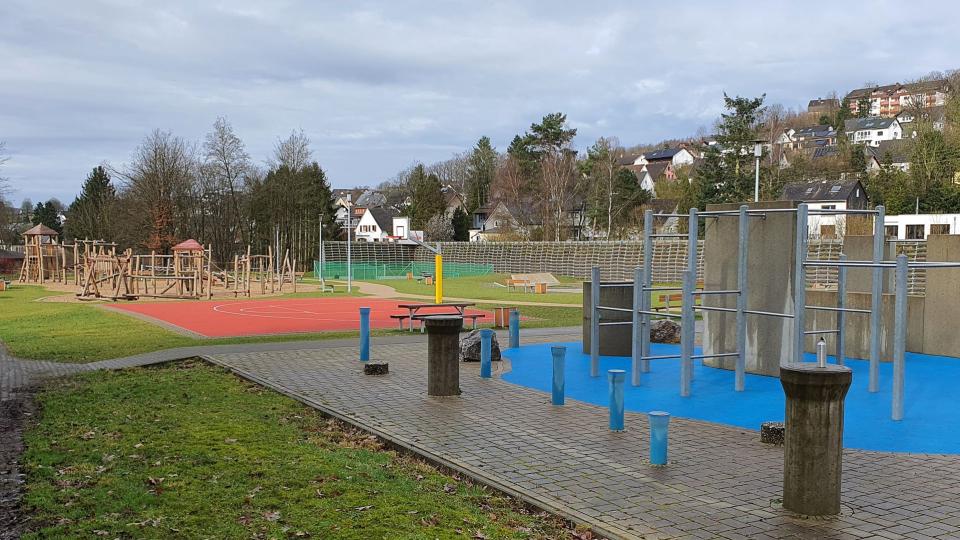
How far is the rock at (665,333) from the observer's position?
17688 mm

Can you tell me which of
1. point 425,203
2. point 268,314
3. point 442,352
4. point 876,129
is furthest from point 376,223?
point 442,352

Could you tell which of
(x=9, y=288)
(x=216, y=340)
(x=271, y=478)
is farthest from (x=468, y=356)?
(x=9, y=288)

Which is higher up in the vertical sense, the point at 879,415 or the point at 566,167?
the point at 566,167

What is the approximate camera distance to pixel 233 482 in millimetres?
6574

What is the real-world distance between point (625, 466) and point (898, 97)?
13982 centimetres

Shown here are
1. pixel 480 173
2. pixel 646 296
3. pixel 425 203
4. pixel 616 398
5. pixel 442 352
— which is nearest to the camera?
pixel 616 398

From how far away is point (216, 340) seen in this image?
18188mm

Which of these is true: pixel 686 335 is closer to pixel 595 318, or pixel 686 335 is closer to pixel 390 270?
pixel 595 318

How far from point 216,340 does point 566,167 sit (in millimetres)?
62307

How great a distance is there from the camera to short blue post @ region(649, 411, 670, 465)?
7277mm

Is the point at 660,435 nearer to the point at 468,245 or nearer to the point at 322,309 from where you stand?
the point at 322,309

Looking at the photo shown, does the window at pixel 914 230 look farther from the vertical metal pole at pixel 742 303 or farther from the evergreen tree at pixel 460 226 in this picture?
the evergreen tree at pixel 460 226

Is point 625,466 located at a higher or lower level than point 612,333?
lower

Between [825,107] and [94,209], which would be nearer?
[94,209]
